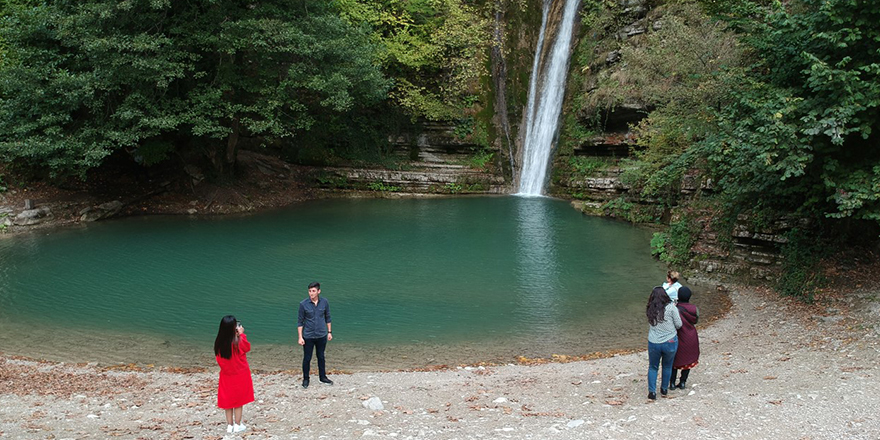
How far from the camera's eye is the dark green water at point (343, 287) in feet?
33.8

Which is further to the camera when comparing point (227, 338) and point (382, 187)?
point (382, 187)

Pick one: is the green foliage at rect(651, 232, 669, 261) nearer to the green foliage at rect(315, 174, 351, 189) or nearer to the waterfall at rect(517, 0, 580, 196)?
the waterfall at rect(517, 0, 580, 196)

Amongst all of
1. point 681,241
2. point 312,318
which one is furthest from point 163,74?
point 681,241

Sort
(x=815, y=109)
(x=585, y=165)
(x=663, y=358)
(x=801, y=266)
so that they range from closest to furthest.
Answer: (x=663, y=358), (x=815, y=109), (x=801, y=266), (x=585, y=165)

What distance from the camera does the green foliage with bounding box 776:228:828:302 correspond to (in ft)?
37.6

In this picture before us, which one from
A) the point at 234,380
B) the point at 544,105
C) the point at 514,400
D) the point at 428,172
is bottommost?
the point at 514,400

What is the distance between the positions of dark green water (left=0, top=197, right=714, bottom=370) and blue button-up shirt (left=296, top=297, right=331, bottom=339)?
1952mm

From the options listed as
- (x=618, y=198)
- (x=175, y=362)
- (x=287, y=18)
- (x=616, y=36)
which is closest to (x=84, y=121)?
(x=287, y=18)

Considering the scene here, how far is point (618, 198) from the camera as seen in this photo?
2264cm

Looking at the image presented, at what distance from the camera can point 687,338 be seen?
22.9ft

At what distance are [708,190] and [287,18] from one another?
641 inches

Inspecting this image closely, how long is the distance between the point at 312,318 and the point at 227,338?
1.63m

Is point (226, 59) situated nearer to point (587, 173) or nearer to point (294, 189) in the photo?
point (294, 189)

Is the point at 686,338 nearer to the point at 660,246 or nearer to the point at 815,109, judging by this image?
the point at 815,109
